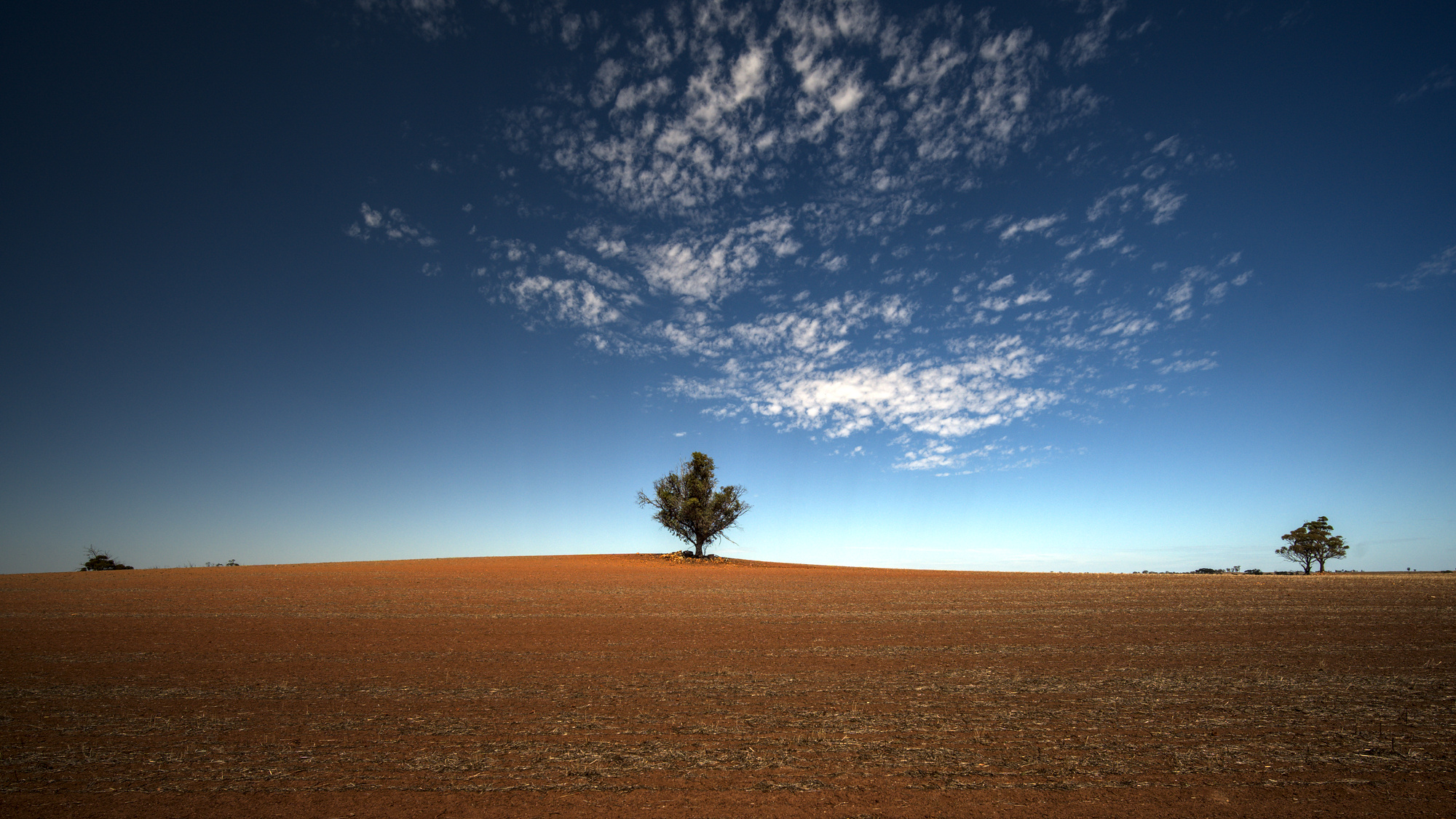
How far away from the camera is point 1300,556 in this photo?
215ft

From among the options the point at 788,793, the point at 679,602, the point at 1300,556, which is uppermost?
the point at 788,793

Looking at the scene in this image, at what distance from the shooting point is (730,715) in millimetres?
7293

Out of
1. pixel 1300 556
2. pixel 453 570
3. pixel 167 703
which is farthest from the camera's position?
pixel 1300 556

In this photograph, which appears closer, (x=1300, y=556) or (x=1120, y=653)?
(x=1120, y=653)

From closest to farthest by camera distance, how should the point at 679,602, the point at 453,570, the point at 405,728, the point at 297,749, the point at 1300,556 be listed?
the point at 297,749, the point at 405,728, the point at 679,602, the point at 453,570, the point at 1300,556

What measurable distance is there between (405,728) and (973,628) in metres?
12.2

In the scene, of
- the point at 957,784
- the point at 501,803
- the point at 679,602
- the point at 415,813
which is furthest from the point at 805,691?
the point at 679,602

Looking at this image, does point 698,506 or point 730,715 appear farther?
point 698,506

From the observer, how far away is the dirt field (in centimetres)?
517

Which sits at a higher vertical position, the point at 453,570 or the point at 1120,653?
the point at 1120,653

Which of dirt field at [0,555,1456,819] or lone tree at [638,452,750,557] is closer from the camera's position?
dirt field at [0,555,1456,819]

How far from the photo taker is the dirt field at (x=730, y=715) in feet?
17.0

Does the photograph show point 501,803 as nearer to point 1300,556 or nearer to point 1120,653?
point 1120,653

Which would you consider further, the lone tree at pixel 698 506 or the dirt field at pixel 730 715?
the lone tree at pixel 698 506
